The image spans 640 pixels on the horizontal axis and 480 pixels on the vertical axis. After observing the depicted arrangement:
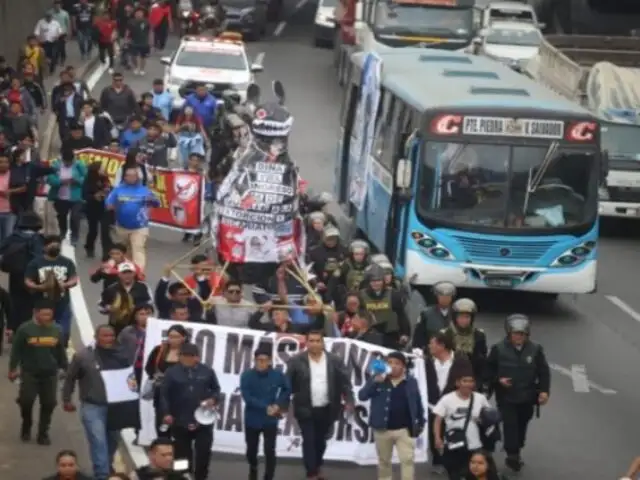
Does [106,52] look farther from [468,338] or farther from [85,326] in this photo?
[468,338]

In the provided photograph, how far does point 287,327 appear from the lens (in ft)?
59.3

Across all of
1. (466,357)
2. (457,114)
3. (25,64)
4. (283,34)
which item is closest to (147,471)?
(466,357)

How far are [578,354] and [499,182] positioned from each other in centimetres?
243

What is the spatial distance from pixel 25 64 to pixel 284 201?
17.3 m

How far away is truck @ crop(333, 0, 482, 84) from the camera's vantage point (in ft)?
135

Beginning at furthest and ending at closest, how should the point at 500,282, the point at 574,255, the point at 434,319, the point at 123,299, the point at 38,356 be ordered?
the point at 574,255 < the point at 500,282 < the point at 123,299 < the point at 434,319 < the point at 38,356

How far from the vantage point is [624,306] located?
1060 inches

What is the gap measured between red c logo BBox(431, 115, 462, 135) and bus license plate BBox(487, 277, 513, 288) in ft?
6.09

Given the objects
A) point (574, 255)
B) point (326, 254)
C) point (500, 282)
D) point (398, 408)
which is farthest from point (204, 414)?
point (574, 255)

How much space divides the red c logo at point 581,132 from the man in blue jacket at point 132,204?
5.08 m

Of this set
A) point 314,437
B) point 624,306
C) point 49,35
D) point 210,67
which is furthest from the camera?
point 49,35

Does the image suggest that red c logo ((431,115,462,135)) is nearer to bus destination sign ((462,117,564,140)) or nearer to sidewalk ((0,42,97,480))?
bus destination sign ((462,117,564,140))

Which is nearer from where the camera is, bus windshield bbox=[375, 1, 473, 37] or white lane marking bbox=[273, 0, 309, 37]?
bus windshield bbox=[375, 1, 473, 37]

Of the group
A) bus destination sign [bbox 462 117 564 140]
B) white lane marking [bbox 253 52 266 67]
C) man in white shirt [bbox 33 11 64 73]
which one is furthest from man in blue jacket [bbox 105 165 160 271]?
white lane marking [bbox 253 52 266 67]
